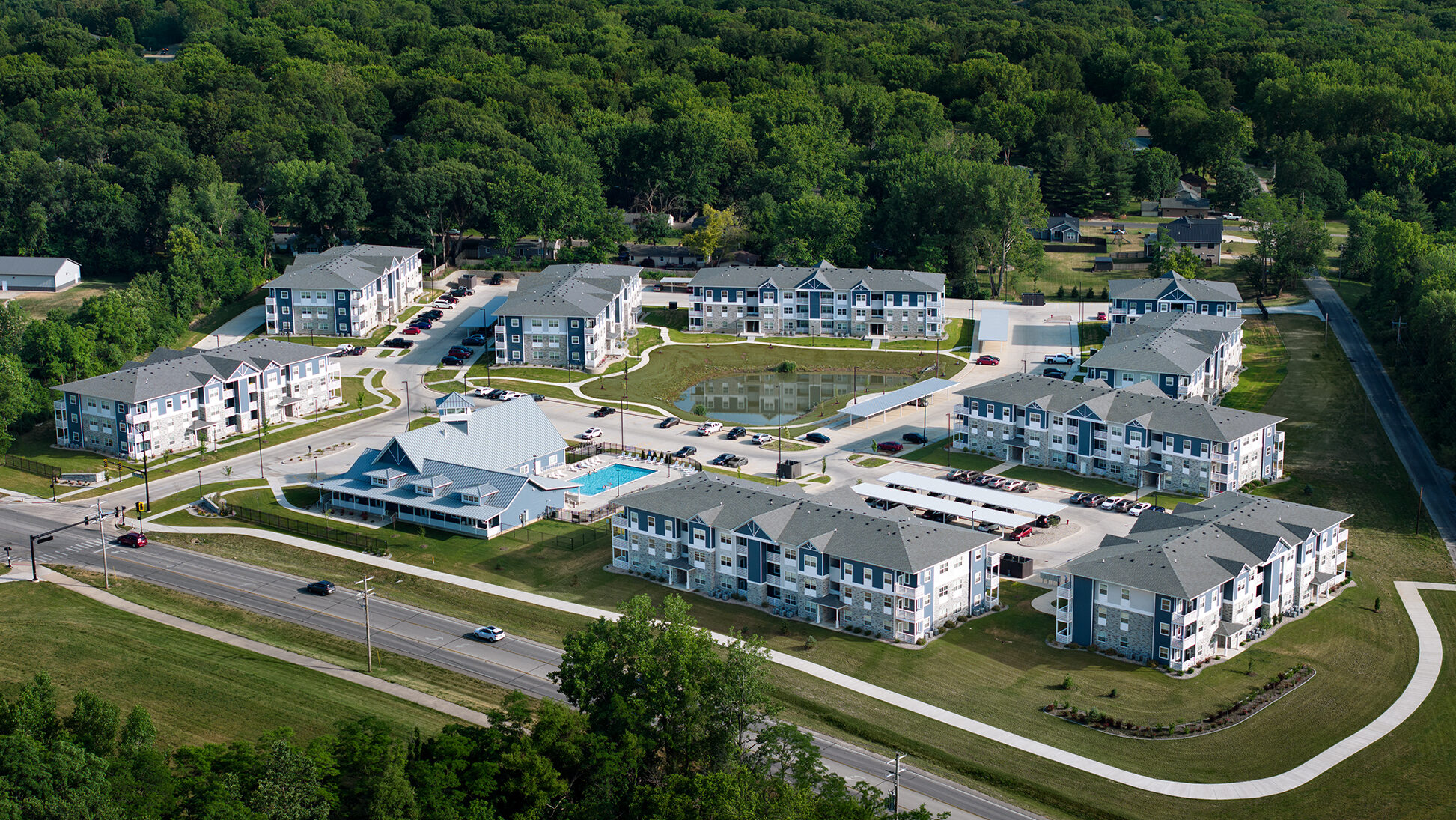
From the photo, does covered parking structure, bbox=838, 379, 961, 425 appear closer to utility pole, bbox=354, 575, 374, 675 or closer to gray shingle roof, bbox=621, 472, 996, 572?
gray shingle roof, bbox=621, 472, 996, 572

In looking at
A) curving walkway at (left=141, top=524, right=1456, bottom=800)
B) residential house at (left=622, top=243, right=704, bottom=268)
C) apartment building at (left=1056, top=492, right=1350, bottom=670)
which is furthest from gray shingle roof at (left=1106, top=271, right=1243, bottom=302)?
apartment building at (left=1056, top=492, right=1350, bottom=670)

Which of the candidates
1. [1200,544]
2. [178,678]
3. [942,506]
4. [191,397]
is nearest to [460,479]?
[178,678]

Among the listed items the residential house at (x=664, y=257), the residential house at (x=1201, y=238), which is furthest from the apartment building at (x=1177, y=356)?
the residential house at (x=664, y=257)

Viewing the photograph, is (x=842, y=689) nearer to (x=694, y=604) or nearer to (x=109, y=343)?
(x=694, y=604)

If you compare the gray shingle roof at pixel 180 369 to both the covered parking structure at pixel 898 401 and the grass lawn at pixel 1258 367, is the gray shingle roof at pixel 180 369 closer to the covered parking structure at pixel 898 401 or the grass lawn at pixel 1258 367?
the covered parking structure at pixel 898 401

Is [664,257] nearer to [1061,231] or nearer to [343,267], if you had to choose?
[343,267]
